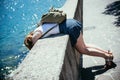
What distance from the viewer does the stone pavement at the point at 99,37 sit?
15.5 feet

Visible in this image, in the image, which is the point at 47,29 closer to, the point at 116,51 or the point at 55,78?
the point at 55,78

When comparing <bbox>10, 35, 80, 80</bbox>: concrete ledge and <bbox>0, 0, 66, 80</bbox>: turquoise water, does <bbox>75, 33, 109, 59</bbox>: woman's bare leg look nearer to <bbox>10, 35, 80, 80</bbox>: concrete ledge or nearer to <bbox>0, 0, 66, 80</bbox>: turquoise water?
<bbox>10, 35, 80, 80</bbox>: concrete ledge

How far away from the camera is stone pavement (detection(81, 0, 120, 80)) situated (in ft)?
15.5

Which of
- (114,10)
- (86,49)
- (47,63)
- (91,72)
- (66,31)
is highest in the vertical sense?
(114,10)

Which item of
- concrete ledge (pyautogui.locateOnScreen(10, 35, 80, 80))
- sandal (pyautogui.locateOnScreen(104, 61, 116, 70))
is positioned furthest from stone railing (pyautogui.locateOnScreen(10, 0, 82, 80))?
sandal (pyautogui.locateOnScreen(104, 61, 116, 70))

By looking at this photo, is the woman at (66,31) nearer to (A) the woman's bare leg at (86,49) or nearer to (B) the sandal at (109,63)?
(A) the woman's bare leg at (86,49)

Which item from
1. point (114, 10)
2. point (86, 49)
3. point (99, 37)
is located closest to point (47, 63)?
point (86, 49)

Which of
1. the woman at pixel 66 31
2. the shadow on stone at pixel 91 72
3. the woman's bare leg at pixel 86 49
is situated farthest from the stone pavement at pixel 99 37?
the woman at pixel 66 31

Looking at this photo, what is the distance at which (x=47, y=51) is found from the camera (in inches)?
148

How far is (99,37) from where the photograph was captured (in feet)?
22.0

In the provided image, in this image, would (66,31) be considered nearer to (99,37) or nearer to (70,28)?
(70,28)

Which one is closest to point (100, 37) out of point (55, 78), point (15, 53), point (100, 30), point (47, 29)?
point (100, 30)

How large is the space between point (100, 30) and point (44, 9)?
1385 cm

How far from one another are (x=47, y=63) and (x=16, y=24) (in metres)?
16.3
